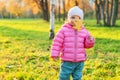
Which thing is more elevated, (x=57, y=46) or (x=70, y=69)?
(x=57, y=46)

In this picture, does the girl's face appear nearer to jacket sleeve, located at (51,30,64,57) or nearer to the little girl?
the little girl

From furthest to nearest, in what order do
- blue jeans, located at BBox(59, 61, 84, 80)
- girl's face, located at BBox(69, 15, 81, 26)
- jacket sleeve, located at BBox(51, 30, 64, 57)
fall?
blue jeans, located at BBox(59, 61, 84, 80)
girl's face, located at BBox(69, 15, 81, 26)
jacket sleeve, located at BBox(51, 30, 64, 57)

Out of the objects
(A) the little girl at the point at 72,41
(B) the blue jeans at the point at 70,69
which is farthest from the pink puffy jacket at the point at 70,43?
(B) the blue jeans at the point at 70,69

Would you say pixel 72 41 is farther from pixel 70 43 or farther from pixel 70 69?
pixel 70 69

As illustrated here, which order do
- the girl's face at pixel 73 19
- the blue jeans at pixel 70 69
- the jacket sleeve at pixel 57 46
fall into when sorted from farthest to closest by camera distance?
the blue jeans at pixel 70 69 < the girl's face at pixel 73 19 < the jacket sleeve at pixel 57 46

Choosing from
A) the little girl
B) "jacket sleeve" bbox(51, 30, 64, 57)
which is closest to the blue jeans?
the little girl

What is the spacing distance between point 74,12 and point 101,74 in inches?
119

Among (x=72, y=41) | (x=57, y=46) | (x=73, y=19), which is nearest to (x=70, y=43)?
(x=72, y=41)

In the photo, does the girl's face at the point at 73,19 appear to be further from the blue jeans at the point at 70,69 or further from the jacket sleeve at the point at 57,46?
the blue jeans at the point at 70,69

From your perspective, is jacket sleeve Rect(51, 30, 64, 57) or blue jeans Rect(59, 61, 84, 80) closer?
jacket sleeve Rect(51, 30, 64, 57)

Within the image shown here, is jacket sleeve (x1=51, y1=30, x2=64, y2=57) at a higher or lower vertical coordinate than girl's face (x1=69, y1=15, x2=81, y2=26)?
lower

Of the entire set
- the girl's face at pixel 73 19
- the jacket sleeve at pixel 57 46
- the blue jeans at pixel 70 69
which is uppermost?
the girl's face at pixel 73 19

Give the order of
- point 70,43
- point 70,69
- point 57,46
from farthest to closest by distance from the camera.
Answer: point 70,69 < point 70,43 < point 57,46

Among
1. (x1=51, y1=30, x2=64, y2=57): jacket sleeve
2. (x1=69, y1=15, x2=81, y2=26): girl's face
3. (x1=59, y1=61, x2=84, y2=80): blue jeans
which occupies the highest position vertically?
(x1=69, y1=15, x2=81, y2=26): girl's face
